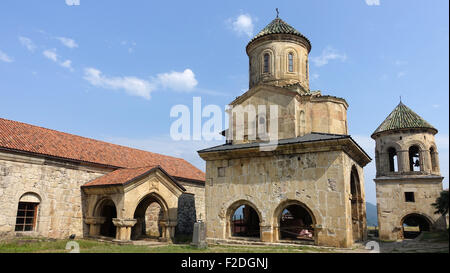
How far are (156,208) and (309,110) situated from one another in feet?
37.5

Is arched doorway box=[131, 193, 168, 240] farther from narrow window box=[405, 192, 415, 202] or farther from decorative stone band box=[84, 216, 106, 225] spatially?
narrow window box=[405, 192, 415, 202]

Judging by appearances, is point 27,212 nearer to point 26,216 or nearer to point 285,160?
point 26,216

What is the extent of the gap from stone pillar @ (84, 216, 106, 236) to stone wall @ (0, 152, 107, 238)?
43cm

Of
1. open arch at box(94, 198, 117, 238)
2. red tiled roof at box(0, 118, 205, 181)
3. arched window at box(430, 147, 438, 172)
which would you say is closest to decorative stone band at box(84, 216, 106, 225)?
open arch at box(94, 198, 117, 238)

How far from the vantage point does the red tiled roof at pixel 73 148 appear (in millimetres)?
15562

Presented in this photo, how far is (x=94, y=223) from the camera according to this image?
16500 mm

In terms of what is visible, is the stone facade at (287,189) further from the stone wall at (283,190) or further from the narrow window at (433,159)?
the narrow window at (433,159)

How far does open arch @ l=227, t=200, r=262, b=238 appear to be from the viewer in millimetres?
14523

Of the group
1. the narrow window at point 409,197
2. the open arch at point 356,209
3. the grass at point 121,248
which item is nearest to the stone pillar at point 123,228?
the grass at point 121,248

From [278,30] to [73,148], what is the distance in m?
13.0

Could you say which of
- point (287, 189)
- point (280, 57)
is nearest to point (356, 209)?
point (287, 189)
